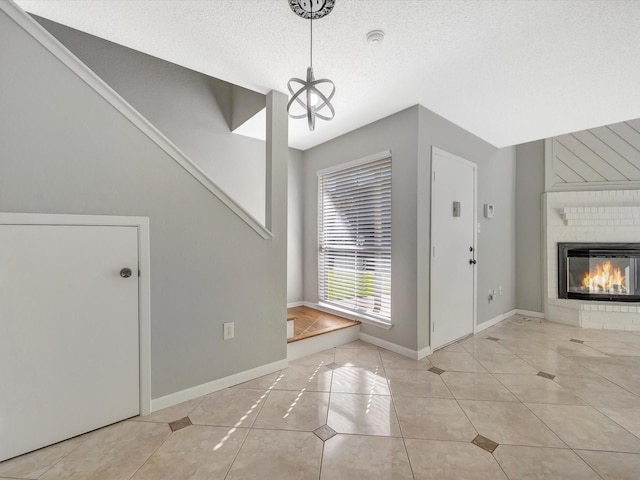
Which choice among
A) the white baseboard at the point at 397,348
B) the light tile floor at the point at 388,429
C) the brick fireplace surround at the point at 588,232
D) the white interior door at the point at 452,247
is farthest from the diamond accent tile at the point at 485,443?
the brick fireplace surround at the point at 588,232

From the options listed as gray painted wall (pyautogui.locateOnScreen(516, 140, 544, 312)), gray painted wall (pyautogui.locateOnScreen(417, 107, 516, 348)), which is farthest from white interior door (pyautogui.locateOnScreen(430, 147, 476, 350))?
gray painted wall (pyautogui.locateOnScreen(516, 140, 544, 312))

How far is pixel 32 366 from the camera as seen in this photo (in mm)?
1534

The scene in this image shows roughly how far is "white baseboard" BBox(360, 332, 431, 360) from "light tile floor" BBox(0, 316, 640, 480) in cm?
14

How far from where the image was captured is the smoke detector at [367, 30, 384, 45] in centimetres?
178

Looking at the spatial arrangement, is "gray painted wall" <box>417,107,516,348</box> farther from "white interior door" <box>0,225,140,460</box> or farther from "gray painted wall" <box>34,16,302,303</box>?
"white interior door" <box>0,225,140,460</box>

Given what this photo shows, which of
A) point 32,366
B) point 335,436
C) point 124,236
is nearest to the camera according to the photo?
point 32,366

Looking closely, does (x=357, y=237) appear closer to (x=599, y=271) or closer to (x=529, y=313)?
(x=529, y=313)

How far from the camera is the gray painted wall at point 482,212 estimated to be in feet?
9.01

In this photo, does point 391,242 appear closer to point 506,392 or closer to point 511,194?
point 506,392

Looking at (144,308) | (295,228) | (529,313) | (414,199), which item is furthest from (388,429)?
(529,313)

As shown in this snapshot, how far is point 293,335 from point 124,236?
67.6 inches

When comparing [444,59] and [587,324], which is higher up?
[444,59]

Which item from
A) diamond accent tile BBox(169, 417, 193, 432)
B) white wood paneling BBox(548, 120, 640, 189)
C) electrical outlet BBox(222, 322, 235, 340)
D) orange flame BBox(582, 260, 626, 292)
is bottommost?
diamond accent tile BBox(169, 417, 193, 432)

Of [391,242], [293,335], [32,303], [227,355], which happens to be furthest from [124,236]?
[391,242]
